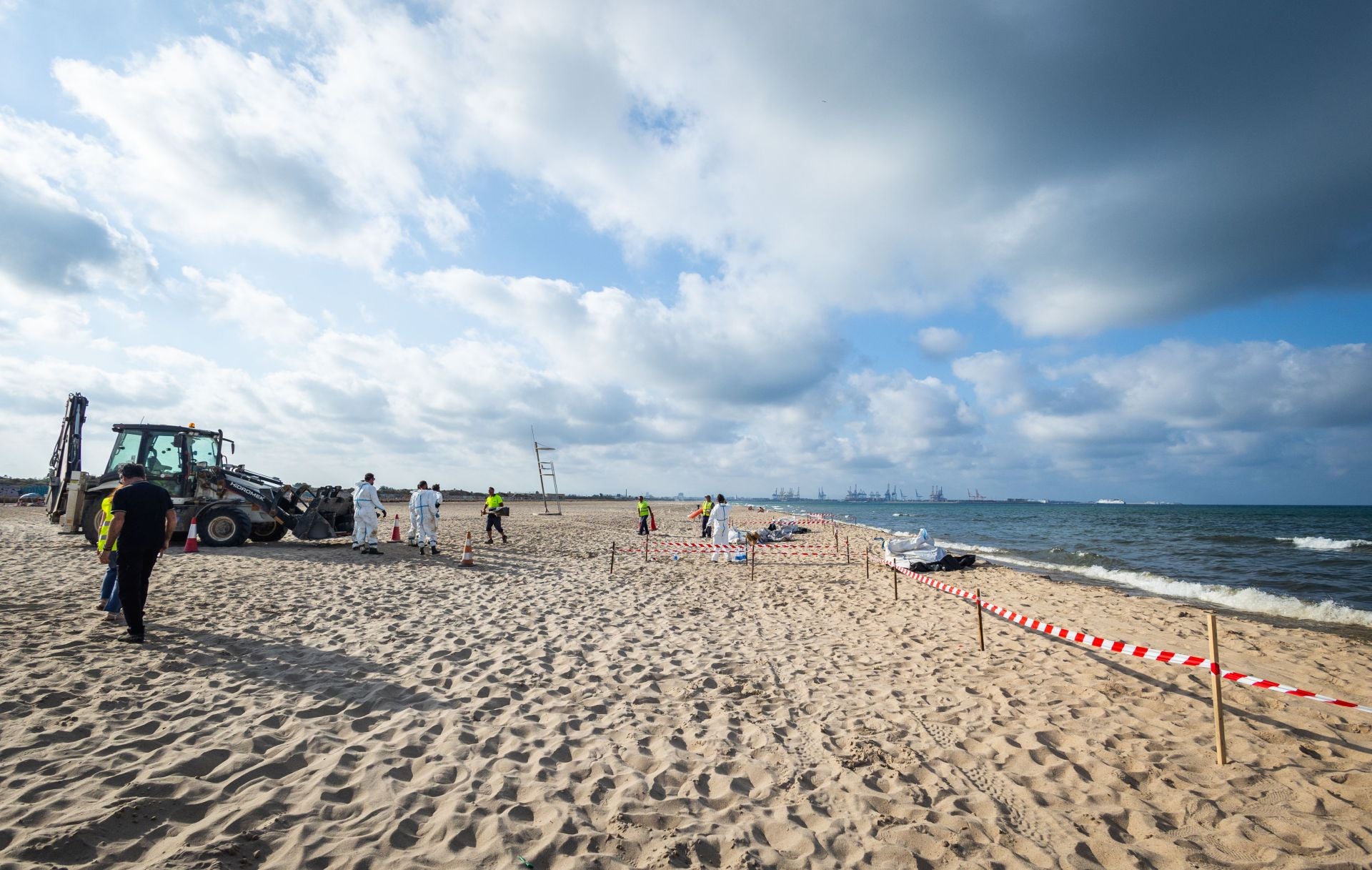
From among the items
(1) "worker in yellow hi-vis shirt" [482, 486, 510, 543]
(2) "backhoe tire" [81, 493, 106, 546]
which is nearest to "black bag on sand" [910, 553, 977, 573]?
(1) "worker in yellow hi-vis shirt" [482, 486, 510, 543]

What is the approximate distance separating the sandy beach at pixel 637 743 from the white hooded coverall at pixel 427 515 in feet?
20.2

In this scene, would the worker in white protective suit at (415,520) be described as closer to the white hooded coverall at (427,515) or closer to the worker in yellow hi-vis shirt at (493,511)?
the white hooded coverall at (427,515)

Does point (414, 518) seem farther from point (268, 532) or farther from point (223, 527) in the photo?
point (223, 527)

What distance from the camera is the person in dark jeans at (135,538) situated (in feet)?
20.4

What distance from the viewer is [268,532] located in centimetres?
1589

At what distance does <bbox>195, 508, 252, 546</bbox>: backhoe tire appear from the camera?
14.3 m

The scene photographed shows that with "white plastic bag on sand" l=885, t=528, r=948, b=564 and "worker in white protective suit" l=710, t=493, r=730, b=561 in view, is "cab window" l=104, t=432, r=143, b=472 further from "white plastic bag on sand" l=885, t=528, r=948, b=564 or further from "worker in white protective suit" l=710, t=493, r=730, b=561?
"white plastic bag on sand" l=885, t=528, r=948, b=564

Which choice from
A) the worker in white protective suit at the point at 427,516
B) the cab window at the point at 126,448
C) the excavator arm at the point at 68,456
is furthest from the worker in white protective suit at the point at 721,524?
the excavator arm at the point at 68,456

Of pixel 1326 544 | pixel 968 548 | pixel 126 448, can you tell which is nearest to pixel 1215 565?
pixel 968 548

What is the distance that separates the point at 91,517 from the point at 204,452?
8.76 ft

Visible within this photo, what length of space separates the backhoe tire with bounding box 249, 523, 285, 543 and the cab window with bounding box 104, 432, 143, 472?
10.6 feet

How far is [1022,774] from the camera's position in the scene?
433 cm

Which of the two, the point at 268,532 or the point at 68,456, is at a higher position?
the point at 68,456

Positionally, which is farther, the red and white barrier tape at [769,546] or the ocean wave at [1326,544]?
the ocean wave at [1326,544]
